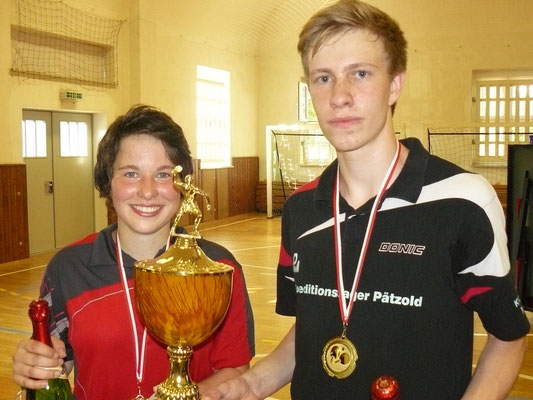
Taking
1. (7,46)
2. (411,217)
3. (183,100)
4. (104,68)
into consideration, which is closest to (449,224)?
(411,217)

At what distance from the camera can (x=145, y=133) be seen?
1717mm

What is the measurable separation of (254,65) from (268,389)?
15.2 m

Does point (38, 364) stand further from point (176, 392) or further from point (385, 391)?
point (385, 391)

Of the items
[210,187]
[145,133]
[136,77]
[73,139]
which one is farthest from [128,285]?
[210,187]

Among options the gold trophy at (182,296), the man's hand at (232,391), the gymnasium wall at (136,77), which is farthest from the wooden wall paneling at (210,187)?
the gold trophy at (182,296)

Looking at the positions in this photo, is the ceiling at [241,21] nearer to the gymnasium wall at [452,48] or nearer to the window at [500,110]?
the gymnasium wall at [452,48]

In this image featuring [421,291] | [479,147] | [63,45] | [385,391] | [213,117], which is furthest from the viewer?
[213,117]

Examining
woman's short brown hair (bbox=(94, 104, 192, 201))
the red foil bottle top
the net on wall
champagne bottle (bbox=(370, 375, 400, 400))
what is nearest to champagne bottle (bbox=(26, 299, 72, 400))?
the red foil bottle top

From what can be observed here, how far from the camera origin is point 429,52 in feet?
47.1

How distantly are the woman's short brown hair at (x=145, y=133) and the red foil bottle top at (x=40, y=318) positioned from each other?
57 centimetres

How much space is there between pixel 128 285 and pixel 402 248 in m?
0.80

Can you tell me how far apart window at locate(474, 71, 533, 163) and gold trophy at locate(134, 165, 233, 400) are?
13.2 metres

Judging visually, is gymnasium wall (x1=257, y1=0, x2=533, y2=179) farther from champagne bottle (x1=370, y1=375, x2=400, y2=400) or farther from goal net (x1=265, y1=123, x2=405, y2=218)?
champagne bottle (x1=370, y1=375, x2=400, y2=400)

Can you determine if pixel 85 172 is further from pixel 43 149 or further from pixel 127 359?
pixel 127 359
